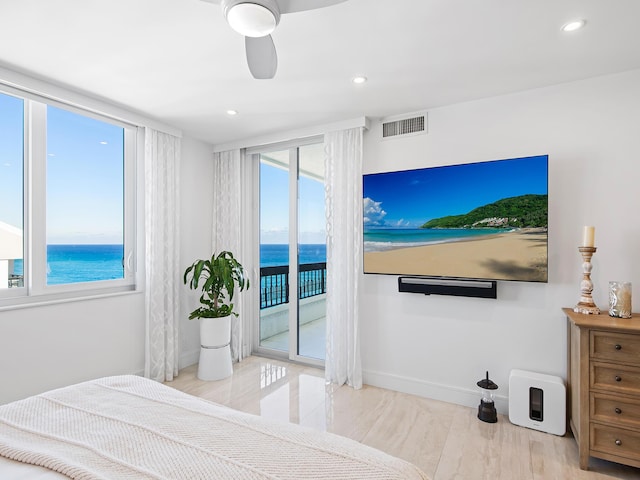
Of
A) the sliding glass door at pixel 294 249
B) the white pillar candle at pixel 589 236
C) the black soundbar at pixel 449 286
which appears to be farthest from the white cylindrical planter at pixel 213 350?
the white pillar candle at pixel 589 236

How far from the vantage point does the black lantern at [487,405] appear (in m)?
2.65

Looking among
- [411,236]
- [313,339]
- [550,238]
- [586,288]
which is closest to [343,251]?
[411,236]

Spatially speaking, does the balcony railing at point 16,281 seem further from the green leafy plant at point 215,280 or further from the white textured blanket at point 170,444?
the white textured blanket at point 170,444

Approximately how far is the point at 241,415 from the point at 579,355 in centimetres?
204

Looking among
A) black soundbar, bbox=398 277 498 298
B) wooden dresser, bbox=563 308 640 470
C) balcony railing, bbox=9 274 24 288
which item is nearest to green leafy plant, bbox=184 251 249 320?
balcony railing, bbox=9 274 24 288

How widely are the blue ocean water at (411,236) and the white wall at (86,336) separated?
2.08m

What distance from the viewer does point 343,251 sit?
3.40 metres

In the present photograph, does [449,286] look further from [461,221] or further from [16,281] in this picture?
[16,281]

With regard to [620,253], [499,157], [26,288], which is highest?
[499,157]

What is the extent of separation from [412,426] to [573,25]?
2707mm

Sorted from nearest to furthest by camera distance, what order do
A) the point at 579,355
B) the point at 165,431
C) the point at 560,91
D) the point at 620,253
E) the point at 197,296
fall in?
the point at 165,431 → the point at 579,355 → the point at 620,253 → the point at 560,91 → the point at 197,296

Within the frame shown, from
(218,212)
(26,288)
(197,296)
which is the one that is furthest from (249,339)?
(26,288)

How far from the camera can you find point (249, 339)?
13.9ft

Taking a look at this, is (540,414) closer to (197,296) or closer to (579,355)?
(579,355)
